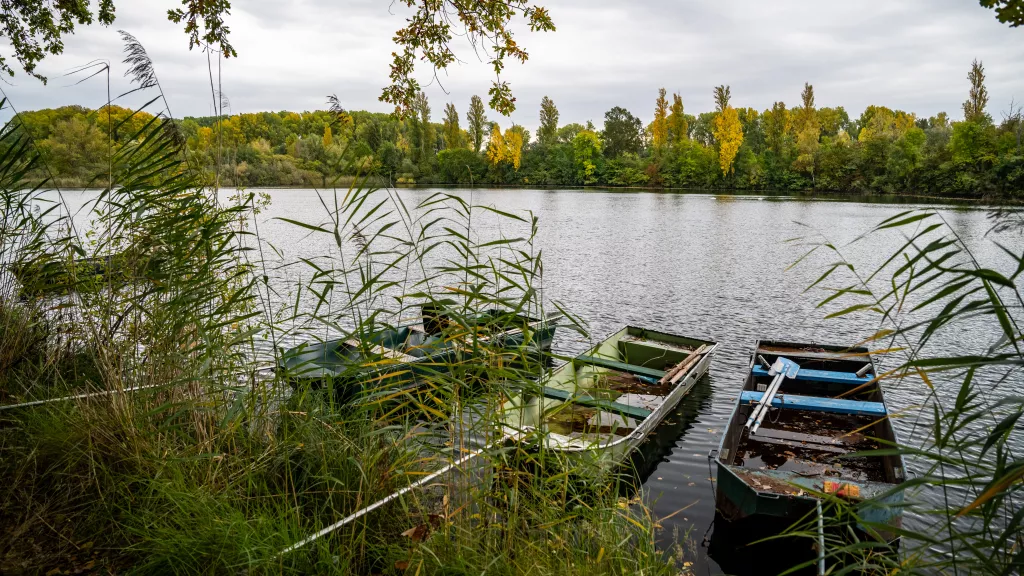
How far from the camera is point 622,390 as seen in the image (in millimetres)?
9547

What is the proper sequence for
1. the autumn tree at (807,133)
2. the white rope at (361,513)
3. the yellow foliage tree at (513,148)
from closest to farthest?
the white rope at (361,513), the autumn tree at (807,133), the yellow foliage tree at (513,148)

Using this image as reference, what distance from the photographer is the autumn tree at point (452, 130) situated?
85300mm

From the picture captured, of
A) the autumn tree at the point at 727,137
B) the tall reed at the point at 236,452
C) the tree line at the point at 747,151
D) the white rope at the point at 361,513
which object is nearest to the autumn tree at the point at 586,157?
the tree line at the point at 747,151

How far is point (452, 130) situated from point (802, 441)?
281ft

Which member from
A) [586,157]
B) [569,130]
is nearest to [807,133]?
[586,157]

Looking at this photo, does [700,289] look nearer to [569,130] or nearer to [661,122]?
[661,122]

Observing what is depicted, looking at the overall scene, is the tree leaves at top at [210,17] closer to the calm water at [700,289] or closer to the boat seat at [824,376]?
the calm water at [700,289]

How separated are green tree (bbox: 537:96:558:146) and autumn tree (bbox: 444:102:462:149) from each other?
48.1 feet

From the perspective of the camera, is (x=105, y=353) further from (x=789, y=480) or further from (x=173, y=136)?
(x=789, y=480)

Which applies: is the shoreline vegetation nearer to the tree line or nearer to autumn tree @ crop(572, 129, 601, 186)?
the tree line

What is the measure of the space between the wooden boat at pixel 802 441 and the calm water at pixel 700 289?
741mm

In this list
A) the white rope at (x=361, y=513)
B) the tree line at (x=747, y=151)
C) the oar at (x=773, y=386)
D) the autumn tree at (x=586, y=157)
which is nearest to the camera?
the white rope at (x=361, y=513)

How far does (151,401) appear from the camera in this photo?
399 centimetres

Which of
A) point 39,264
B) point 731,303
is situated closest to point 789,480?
point 39,264
